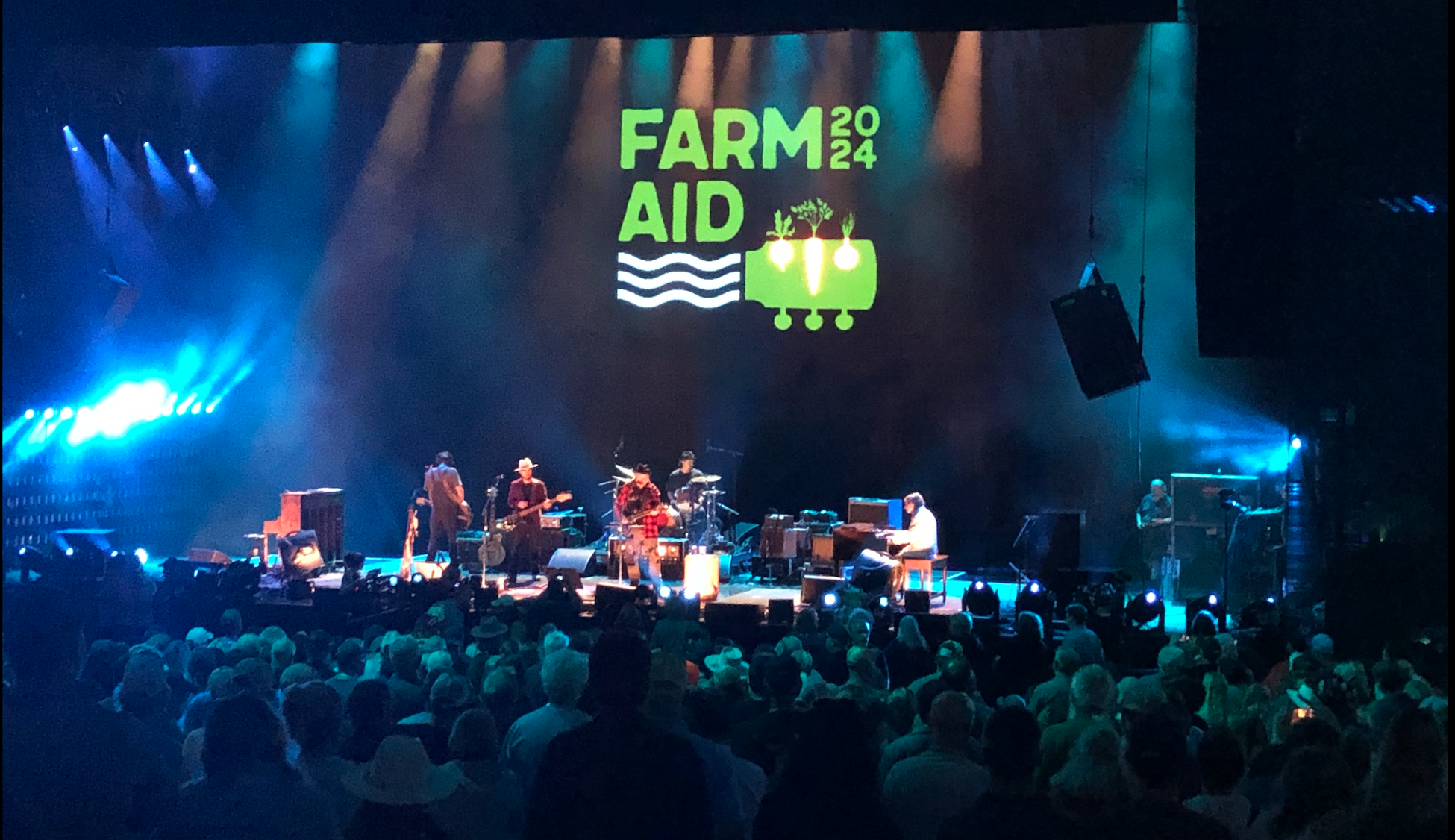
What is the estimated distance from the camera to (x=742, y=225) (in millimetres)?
14609

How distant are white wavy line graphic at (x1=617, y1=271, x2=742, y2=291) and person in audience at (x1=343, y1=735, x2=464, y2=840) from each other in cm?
1173

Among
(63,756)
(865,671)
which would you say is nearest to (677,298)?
(865,671)

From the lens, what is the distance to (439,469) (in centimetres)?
1356

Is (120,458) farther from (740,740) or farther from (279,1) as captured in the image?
(740,740)

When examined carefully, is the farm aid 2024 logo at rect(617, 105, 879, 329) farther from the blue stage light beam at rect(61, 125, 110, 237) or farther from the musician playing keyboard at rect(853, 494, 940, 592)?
the blue stage light beam at rect(61, 125, 110, 237)

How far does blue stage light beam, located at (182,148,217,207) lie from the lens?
49.4 feet

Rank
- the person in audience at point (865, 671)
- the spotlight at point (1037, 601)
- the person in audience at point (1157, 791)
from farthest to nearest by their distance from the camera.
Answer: the spotlight at point (1037, 601)
the person in audience at point (865, 671)
the person in audience at point (1157, 791)

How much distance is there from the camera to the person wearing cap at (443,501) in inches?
535

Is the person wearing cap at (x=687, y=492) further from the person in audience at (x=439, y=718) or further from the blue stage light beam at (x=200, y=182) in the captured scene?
the person in audience at (x=439, y=718)

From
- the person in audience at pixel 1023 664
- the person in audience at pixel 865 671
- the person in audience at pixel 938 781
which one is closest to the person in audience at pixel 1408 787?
the person in audience at pixel 938 781

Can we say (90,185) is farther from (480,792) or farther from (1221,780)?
(1221,780)

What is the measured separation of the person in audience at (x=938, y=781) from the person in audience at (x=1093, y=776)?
0.25 m

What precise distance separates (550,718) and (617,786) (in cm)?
79

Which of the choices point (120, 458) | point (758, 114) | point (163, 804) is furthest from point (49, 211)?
point (163, 804)
